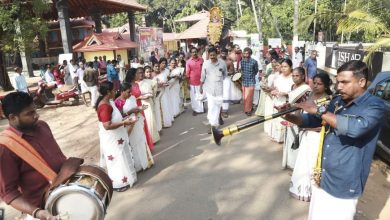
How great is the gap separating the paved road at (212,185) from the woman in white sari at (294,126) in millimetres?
240

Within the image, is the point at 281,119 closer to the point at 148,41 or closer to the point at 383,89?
the point at 383,89

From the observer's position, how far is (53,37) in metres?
29.5

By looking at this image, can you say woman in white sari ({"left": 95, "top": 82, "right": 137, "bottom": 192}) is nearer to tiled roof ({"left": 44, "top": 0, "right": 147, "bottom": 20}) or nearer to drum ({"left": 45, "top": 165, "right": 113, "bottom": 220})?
drum ({"left": 45, "top": 165, "right": 113, "bottom": 220})

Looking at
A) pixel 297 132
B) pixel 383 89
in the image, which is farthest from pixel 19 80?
pixel 383 89

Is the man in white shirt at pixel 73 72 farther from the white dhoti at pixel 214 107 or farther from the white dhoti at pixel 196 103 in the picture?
the white dhoti at pixel 214 107

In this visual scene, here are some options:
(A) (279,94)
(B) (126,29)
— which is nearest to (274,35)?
(B) (126,29)

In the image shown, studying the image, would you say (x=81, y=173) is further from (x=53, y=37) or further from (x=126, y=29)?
(x=126, y=29)

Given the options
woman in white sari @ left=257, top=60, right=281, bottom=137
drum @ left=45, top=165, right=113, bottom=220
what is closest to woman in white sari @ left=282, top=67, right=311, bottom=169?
woman in white sari @ left=257, top=60, right=281, bottom=137

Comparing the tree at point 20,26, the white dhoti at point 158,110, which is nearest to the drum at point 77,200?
the white dhoti at point 158,110

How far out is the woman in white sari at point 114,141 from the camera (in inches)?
173

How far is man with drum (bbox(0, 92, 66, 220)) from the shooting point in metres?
2.22

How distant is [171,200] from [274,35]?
103ft

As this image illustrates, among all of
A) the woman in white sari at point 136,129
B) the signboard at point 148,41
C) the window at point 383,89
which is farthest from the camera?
the signboard at point 148,41

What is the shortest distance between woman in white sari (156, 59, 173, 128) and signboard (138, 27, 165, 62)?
12945 millimetres
